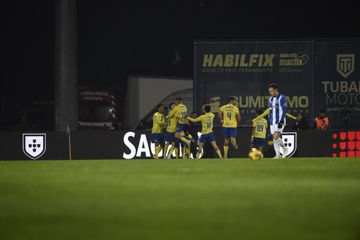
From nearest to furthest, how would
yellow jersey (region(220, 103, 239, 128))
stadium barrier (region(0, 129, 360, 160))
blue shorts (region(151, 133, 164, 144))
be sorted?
yellow jersey (region(220, 103, 239, 128)), blue shorts (region(151, 133, 164, 144)), stadium barrier (region(0, 129, 360, 160))

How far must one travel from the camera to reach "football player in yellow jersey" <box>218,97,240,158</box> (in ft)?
102

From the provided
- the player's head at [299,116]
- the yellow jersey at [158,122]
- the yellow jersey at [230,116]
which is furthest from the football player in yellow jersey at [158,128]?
the player's head at [299,116]

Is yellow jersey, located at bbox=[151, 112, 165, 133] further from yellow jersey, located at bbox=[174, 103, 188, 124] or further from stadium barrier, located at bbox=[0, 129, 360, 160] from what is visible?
stadium barrier, located at bbox=[0, 129, 360, 160]

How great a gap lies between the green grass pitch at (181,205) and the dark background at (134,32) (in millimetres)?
35467

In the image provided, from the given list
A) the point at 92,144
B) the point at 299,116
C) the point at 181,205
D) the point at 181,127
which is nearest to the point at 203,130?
the point at 181,127

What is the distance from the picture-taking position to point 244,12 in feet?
179

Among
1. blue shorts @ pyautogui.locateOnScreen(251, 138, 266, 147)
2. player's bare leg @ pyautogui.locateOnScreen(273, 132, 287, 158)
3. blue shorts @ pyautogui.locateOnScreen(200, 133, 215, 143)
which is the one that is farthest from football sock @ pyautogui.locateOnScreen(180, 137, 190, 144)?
player's bare leg @ pyautogui.locateOnScreen(273, 132, 287, 158)

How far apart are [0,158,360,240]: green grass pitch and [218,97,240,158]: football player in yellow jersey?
11634mm

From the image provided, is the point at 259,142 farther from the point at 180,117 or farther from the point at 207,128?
the point at 180,117

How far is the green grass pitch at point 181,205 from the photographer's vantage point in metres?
9.97

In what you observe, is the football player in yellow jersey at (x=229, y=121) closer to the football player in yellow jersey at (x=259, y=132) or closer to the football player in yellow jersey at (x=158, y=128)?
the football player in yellow jersey at (x=259, y=132)

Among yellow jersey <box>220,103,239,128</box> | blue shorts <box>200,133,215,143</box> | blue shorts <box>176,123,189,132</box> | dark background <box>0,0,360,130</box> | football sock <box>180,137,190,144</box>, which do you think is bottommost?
football sock <box>180,137,190,144</box>

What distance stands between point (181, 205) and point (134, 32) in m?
45.7

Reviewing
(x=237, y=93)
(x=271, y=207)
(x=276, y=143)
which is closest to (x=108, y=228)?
(x=271, y=207)
